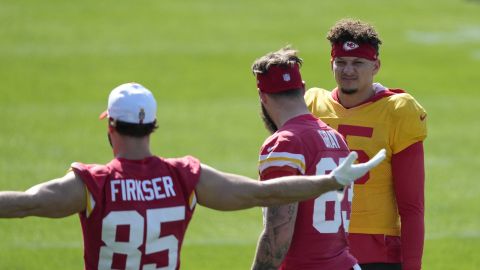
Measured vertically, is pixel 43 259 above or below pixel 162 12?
below

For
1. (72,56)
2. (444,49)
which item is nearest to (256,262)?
(72,56)

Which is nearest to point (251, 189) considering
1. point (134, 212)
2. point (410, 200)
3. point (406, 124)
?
point (134, 212)

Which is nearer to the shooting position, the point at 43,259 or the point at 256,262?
the point at 256,262

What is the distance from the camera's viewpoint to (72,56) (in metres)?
19.4

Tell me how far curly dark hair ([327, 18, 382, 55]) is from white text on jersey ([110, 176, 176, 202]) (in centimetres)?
208

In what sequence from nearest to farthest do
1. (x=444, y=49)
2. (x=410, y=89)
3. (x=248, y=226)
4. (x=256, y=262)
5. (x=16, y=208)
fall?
(x=16, y=208), (x=256, y=262), (x=248, y=226), (x=410, y=89), (x=444, y=49)

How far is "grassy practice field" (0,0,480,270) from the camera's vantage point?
11.2 metres

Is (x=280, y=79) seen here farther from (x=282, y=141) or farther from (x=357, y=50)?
(x=357, y=50)

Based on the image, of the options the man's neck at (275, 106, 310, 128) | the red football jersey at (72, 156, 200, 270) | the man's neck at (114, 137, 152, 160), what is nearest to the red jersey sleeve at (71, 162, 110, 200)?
the red football jersey at (72, 156, 200, 270)

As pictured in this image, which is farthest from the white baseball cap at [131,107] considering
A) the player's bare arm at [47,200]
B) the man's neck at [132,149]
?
the player's bare arm at [47,200]

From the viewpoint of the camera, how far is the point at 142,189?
4648mm

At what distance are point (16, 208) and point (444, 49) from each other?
1730 centimetres

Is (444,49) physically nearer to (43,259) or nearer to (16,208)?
(43,259)

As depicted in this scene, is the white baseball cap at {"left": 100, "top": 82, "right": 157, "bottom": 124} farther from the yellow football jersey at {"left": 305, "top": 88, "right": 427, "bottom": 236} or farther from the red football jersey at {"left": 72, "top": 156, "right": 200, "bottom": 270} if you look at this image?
the yellow football jersey at {"left": 305, "top": 88, "right": 427, "bottom": 236}
